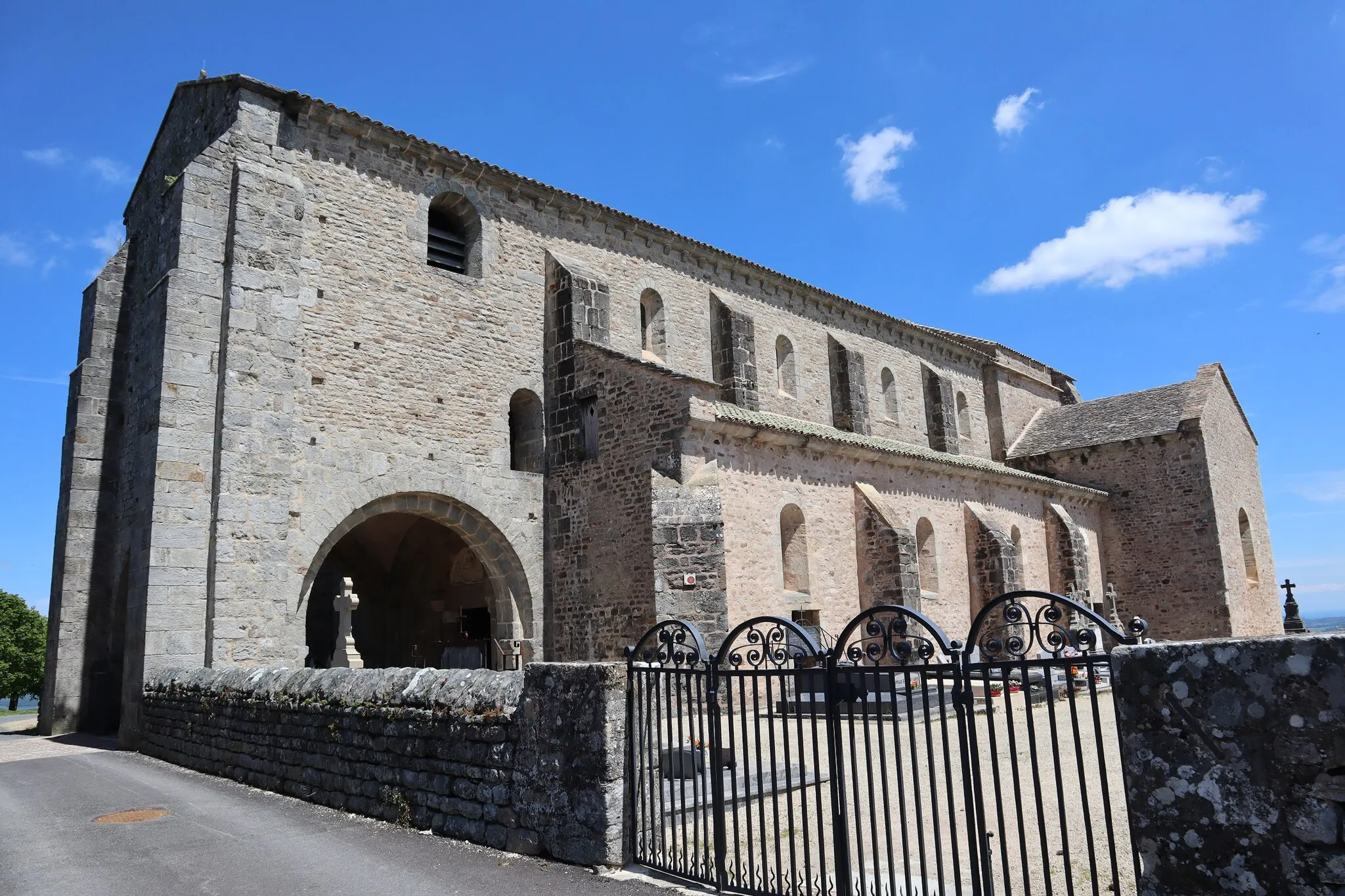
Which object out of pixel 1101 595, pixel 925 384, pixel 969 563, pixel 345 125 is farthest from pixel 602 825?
pixel 1101 595

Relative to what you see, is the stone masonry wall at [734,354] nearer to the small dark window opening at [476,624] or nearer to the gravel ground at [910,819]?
the small dark window opening at [476,624]

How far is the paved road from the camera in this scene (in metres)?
5.89

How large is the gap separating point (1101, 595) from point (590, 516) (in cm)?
1811

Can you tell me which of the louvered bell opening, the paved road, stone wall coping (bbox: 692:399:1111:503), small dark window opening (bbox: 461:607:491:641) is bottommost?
the paved road

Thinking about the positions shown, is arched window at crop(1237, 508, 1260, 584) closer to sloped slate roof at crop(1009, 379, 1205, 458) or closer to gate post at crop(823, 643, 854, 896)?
sloped slate roof at crop(1009, 379, 1205, 458)

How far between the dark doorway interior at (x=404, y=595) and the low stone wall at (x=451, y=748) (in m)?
8.09

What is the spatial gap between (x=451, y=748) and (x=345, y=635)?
21.3 ft

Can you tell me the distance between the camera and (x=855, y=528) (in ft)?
59.7

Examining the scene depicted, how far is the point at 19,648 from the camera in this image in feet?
128

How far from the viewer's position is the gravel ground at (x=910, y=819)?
4.25m

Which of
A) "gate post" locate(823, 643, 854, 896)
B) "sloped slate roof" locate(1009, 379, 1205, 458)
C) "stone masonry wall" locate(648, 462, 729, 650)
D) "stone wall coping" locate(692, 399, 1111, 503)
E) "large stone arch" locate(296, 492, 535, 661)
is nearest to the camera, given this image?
"gate post" locate(823, 643, 854, 896)

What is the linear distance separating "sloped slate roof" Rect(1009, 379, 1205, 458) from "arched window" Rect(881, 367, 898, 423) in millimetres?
6971

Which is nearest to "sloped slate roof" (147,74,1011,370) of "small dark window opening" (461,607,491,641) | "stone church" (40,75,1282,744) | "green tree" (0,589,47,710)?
"stone church" (40,75,1282,744)

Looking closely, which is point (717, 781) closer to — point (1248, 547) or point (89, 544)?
point (89, 544)
